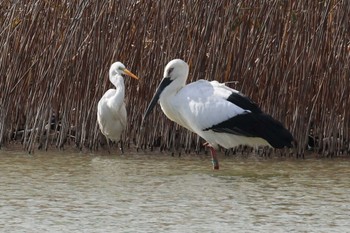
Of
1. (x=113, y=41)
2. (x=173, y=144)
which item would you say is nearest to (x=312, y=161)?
(x=173, y=144)

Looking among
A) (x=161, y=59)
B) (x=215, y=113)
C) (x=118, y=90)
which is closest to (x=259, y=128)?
(x=215, y=113)

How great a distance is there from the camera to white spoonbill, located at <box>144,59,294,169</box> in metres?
8.49

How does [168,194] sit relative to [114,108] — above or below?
below

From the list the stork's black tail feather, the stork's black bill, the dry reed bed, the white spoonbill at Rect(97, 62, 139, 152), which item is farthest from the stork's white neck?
the stork's black tail feather

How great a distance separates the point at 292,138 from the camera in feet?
27.5

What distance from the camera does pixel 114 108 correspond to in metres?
9.27

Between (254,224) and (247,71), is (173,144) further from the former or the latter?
(254,224)

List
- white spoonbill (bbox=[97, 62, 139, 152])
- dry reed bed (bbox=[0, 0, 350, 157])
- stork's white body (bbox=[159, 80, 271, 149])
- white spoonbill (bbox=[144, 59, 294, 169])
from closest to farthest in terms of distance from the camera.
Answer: white spoonbill (bbox=[144, 59, 294, 169]), stork's white body (bbox=[159, 80, 271, 149]), dry reed bed (bbox=[0, 0, 350, 157]), white spoonbill (bbox=[97, 62, 139, 152])

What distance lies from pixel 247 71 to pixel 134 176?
1699 millimetres

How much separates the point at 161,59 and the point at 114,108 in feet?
2.10

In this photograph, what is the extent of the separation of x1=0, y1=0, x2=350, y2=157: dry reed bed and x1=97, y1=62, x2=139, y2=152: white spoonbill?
0.45ft

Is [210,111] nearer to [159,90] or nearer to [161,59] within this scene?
[159,90]

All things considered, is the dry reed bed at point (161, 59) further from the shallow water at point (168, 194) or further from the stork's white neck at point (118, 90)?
the shallow water at point (168, 194)

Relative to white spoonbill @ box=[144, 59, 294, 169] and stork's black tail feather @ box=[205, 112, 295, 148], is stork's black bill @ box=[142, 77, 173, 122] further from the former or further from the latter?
stork's black tail feather @ box=[205, 112, 295, 148]
